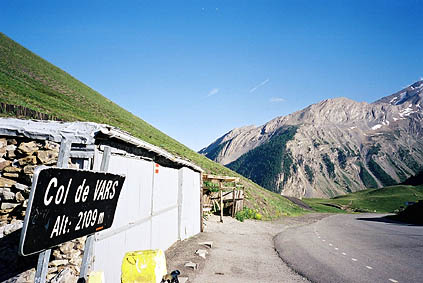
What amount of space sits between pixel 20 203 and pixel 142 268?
8.47ft

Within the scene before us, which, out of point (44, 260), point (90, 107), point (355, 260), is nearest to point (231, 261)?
point (355, 260)

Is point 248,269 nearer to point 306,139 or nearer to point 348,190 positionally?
point 348,190

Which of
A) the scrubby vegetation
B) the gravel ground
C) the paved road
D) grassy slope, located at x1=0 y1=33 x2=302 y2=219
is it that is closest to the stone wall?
the gravel ground

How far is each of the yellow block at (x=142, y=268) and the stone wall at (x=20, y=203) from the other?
104cm

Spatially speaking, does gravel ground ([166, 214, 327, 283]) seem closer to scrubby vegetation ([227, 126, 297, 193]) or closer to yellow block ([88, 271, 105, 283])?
yellow block ([88, 271, 105, 283])

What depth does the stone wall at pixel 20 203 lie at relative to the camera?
4.36 m

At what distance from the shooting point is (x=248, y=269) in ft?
27.7

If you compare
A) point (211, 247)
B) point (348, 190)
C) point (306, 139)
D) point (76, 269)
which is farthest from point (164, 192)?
point (306, 139)

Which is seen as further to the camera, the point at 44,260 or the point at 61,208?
the point at 44,260

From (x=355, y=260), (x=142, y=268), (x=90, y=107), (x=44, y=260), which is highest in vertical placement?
(x=90, y=107)

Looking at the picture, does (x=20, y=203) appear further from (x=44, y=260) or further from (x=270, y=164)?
(x=270, y=164)

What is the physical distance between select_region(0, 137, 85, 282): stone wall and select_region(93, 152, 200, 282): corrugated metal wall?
624mm

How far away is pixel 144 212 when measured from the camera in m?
7.77

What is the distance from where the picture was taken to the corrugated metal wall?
5734mm
